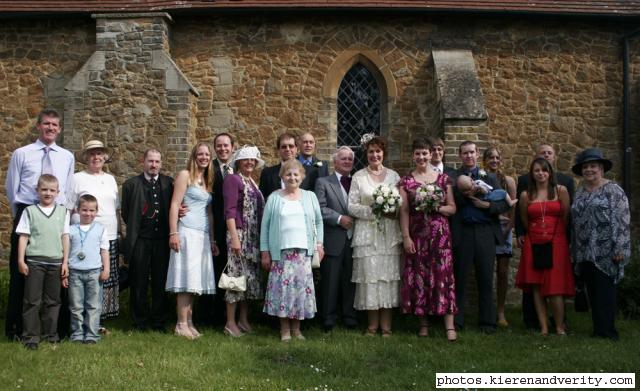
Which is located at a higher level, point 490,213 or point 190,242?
point 490,213

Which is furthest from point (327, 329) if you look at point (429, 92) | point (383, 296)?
point (429, 92)

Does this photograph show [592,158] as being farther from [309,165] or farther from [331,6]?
[331,6]

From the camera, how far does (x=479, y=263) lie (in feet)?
22.7

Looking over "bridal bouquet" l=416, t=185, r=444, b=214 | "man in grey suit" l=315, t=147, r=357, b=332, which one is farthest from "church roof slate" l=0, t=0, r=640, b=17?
"bridal bouquet" l=416, t=185, r=444, b=214

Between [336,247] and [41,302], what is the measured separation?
3.10 m

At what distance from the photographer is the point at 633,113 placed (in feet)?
36.7

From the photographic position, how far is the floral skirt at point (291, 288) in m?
6.34

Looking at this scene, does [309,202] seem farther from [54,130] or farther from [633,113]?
[633,113]

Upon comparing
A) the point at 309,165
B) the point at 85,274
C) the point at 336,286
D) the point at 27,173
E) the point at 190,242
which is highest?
the point at 309,165

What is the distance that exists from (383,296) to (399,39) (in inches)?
235

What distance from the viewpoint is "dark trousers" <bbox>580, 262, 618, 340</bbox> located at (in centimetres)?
664

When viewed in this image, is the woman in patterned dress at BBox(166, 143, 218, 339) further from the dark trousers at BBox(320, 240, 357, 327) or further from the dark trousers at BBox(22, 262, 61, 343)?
the dark trousers at BBox(320, 240, 357, 327)

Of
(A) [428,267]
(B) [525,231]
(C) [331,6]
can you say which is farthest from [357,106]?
(A) [428,267]

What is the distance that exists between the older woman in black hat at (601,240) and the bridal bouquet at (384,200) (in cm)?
211
